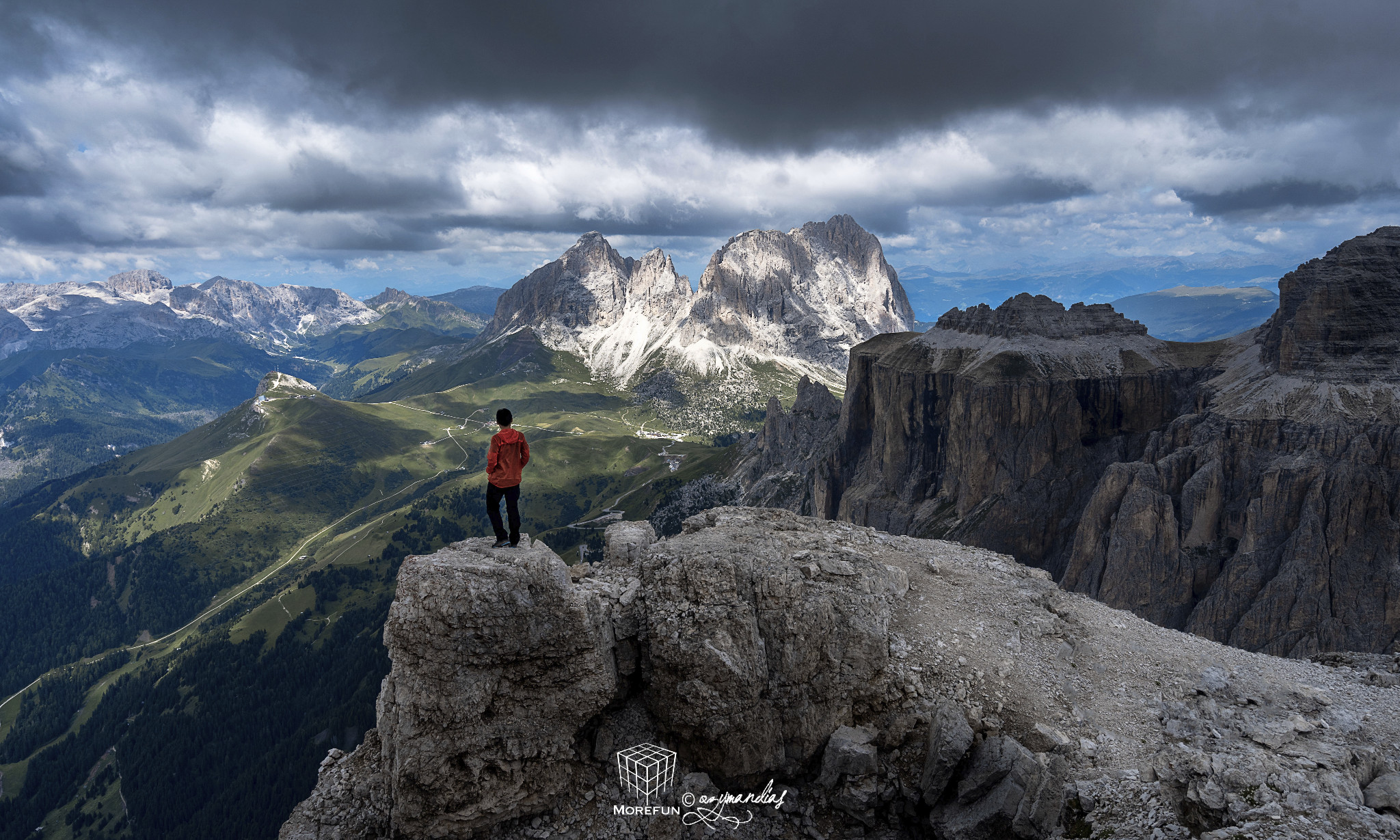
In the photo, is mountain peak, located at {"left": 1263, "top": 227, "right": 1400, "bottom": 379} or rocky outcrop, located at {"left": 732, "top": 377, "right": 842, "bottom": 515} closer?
mountain peak, located at {"left": 1263, "top": 227, "right": 1400, "bottom": 379}

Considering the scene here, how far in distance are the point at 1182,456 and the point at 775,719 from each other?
73.5 metres

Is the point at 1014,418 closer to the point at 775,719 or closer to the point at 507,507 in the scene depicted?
the point at 775,719

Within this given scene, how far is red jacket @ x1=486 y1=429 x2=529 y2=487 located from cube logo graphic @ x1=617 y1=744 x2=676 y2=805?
10489 mm

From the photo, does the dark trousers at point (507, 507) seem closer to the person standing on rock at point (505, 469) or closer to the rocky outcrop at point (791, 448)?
the person standing on rock at point (505, 469)

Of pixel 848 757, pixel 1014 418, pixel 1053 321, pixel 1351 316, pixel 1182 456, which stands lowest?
pixel 848 757

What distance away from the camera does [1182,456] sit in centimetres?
7081

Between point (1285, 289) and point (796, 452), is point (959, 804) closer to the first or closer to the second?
point (1285, 289)

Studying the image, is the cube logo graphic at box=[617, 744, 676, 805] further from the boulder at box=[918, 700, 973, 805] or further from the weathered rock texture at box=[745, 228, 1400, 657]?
the weathered rock texture at box=[745, 228, 1400, 657]

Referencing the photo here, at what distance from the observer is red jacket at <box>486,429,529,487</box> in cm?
2055
